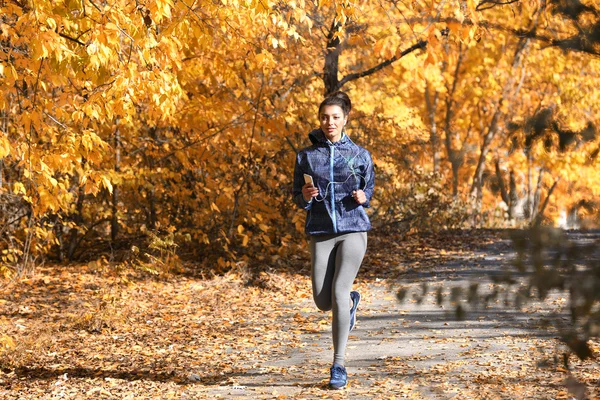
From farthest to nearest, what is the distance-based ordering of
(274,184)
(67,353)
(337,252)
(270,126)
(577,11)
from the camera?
(274,184) → (270,126) → (67,353) → (337,252) → (577,11)

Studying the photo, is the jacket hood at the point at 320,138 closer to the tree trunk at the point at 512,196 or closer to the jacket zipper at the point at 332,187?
the jacket zipper at the point at 332,187

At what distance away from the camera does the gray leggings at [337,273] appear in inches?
213

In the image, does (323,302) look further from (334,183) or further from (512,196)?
(512,196)

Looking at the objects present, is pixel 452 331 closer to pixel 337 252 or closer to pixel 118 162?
pixel 337 252

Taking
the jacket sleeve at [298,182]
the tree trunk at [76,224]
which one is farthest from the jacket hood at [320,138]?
the tree trunk at [76,224]

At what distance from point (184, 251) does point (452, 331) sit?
569cm

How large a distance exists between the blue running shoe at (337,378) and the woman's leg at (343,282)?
0.04 meters

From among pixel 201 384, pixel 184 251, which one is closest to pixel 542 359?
pixel 201 384

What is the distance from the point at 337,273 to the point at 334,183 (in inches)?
22.9

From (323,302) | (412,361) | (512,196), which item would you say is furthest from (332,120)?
(512,196)

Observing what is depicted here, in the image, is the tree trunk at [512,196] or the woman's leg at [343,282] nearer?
the tree trunk at [512,196]

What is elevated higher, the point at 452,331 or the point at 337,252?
the point at 337,252

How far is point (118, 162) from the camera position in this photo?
36.1ft

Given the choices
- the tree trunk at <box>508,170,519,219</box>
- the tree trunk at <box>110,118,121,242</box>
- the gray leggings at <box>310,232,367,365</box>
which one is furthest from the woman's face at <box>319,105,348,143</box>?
the tree trunk at <box>110,118,121,242</box>
